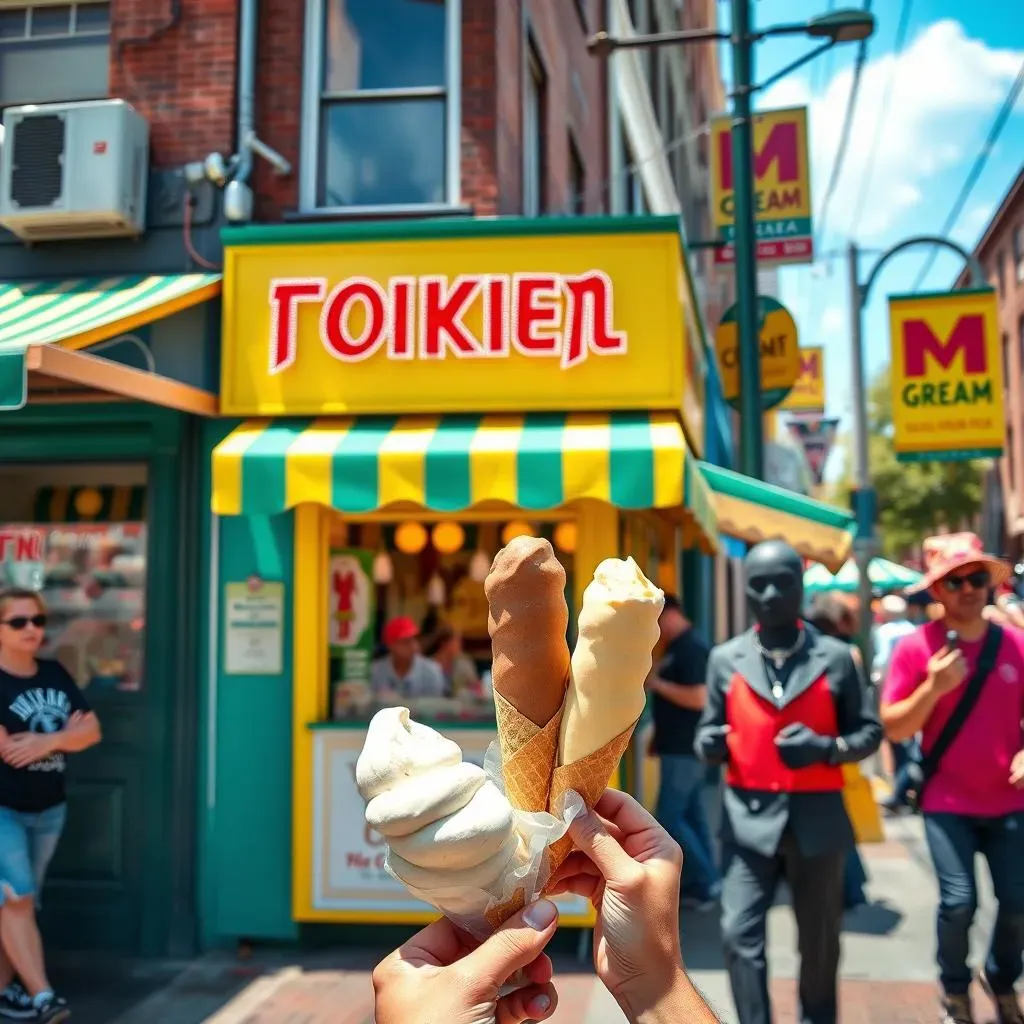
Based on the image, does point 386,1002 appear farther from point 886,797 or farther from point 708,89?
point 708,89

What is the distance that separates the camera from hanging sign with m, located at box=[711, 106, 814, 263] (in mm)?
10102

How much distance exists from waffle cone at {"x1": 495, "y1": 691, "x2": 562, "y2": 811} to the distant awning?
5600 millimetres

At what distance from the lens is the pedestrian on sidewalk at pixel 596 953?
1568 mm

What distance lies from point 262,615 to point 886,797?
7.33 metres

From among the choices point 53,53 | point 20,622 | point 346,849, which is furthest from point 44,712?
point 53,53

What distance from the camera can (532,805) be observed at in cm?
181

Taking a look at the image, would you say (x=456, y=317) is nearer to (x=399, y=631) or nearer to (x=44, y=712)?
(x=399, y=631)

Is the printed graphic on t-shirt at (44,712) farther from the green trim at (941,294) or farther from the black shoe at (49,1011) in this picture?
the green trim at (941,294)

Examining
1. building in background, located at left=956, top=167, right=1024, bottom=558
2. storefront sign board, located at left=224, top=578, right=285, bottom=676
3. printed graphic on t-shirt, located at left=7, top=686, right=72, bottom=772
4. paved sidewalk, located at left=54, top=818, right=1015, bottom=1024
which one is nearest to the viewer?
printed graphic on t-shirt, located at left=7, top=686, right=72, bottom=772

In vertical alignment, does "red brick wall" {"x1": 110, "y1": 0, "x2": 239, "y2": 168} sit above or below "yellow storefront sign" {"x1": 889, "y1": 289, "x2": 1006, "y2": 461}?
above

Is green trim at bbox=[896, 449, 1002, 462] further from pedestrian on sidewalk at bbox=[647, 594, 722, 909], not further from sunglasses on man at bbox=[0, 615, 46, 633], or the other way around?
sunglasses on man at bbox=[0, 615, 46, 633]

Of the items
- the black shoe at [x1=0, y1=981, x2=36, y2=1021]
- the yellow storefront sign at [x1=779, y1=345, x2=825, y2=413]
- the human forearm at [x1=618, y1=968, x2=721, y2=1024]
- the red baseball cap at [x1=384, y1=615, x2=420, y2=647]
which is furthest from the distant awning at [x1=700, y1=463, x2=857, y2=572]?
the yellow storefront sign at [x1=779, y1=345, x2=825, y2=413]

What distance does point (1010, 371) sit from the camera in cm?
3728

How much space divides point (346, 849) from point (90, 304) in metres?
3.45
